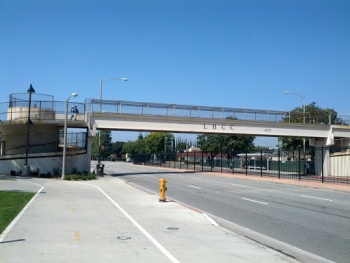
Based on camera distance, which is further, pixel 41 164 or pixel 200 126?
pixel 200 126

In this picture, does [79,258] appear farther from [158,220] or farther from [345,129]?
[345,129]

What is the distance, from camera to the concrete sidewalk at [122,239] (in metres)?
7.24

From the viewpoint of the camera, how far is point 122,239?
8727 mm

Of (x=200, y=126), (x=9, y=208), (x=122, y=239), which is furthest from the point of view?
(x=200, y=126)

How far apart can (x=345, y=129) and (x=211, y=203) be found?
3447cm

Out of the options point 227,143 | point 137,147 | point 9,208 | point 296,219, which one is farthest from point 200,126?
point 137,147

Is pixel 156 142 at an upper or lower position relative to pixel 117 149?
upper

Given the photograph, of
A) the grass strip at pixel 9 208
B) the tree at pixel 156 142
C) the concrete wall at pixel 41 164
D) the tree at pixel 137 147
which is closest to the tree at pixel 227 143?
the tree at pixel 156 142

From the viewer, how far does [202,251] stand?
7.83m

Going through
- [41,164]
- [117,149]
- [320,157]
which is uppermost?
[117,149]

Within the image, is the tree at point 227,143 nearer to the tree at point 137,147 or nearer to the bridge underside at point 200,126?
the bridge underside at point 200,126

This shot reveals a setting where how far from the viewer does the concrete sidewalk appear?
23.7 ft

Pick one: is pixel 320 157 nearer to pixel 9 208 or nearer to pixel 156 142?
pixel 9 208

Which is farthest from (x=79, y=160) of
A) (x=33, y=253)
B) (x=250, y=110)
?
(x=33, y=253)
